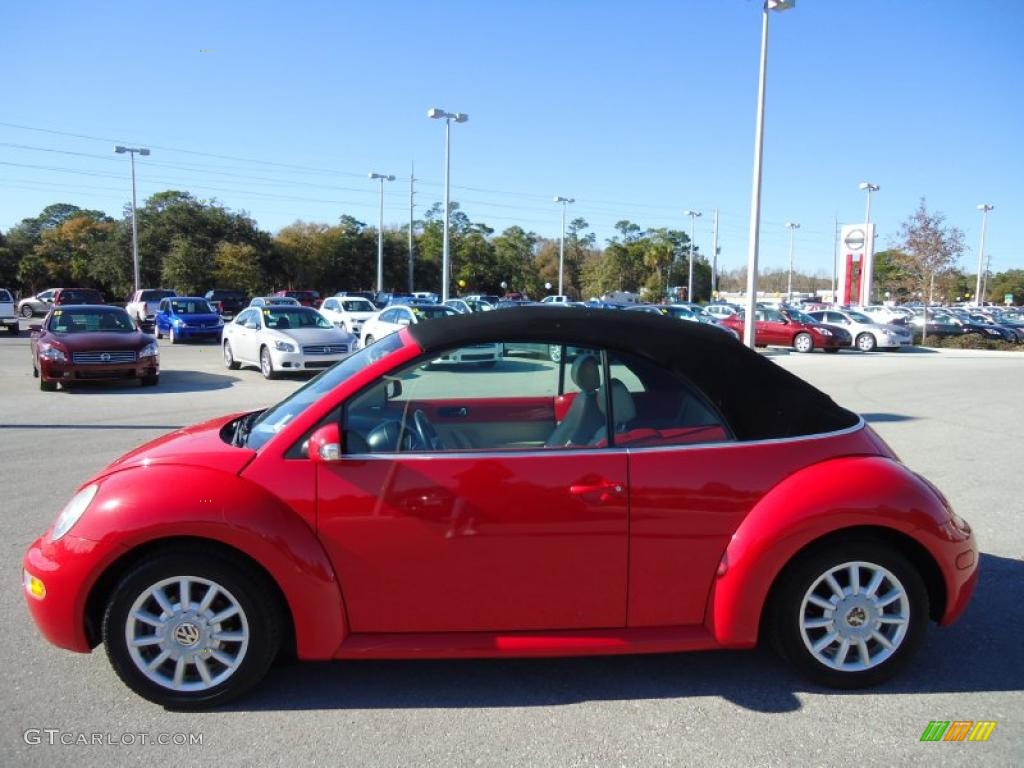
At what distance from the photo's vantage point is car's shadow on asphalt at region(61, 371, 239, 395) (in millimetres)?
13508

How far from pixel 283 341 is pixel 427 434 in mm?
13554

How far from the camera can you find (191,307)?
28.0m

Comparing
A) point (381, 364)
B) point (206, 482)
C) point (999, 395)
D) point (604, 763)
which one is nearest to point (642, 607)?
point (604, 763)

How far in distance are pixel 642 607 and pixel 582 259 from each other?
324 feet

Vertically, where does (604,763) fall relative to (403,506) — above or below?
below

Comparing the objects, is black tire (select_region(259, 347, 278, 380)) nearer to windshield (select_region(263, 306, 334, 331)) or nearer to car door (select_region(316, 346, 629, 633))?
windshield (select_region(263, 306, 334, 331))

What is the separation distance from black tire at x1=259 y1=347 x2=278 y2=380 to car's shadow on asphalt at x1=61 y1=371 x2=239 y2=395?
603 millimetres

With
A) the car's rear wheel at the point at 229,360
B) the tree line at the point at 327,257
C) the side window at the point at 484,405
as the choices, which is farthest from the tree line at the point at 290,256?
the side window at the point at 484,405

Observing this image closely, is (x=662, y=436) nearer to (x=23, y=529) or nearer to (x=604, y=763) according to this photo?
(x=604, y=763)

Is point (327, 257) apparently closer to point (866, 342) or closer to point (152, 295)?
point (152, 295)

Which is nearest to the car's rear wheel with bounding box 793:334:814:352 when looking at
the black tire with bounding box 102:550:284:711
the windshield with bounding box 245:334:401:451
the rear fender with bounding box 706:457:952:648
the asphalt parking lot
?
the asphalt parking lot

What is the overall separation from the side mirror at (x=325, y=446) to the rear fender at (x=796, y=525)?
5.57 ft

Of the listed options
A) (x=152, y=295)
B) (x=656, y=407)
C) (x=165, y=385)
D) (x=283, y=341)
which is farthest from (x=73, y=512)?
(x=152, y=295)

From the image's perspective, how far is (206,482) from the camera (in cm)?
314
